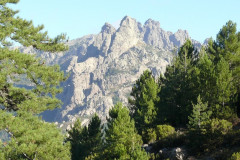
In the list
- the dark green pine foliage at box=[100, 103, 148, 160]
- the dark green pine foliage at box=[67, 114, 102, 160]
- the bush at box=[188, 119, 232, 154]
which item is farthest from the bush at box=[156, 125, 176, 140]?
the dark green pine foliage at box=[67, 114, 102, 160]

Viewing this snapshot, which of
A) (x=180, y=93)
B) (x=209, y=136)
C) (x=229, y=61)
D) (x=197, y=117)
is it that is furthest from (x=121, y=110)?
(x=229, y=61)

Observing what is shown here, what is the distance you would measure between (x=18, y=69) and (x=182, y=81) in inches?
1194

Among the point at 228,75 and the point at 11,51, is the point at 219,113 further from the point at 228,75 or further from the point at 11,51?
the point at 11,51

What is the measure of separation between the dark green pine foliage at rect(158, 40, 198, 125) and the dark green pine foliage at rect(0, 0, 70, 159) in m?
23.0

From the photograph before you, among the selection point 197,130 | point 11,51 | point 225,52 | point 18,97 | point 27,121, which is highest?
point 225,52

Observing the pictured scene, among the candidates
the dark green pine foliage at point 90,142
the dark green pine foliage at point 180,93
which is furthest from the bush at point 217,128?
the dark green pine foliage at point 90,142

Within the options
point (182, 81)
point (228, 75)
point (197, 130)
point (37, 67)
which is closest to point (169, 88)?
point (182, 81)

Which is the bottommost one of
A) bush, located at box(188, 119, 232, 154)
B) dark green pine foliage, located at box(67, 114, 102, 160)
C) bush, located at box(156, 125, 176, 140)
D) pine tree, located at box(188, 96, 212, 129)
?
bush, located at box(188, 119, 232, 154)

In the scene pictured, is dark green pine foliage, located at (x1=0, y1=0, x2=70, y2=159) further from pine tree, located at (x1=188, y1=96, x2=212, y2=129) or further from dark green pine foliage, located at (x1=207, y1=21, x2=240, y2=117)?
dark green pine foliage, located at (x1=207, y1=21, x2=240, y2=117)

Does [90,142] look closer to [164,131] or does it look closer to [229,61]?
[164,131]

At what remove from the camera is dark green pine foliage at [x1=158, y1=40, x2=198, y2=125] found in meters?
36.7

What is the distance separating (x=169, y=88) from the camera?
43656 millimetres

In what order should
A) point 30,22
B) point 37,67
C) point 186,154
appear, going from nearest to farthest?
1. point 37,67
2. point 30,22
3. point 186,154

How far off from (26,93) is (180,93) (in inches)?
1111
